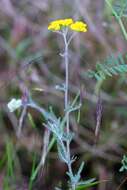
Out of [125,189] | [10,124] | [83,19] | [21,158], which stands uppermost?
[83,19]

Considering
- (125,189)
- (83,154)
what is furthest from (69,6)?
(125,189)

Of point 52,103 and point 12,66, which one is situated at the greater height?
point 12,66

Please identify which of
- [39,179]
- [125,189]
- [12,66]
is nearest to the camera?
[39,179]

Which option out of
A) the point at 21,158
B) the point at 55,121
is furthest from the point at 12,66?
the point at 55,121

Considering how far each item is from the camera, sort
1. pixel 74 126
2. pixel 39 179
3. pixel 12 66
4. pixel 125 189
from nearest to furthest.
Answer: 1. pixel 39 179
2. pixel 125 189
3. pixel 74 126
4. pixel 12 66

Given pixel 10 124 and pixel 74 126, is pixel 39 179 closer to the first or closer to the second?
pixel 74 126

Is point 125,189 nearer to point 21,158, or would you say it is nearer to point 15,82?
point 21,158

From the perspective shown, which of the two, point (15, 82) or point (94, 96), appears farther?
point (15, 82)
